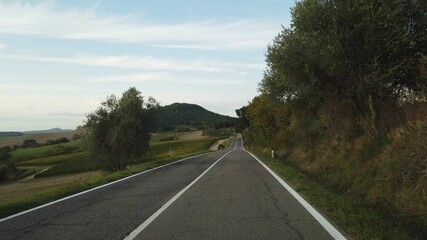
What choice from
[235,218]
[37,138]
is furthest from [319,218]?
[37,138]

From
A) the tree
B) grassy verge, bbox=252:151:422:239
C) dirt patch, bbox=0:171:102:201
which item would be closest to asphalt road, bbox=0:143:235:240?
grassy verge, bbox=252:151:422:239

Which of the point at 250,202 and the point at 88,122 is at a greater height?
the point at 88,122

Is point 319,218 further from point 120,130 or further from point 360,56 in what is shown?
point 120,130

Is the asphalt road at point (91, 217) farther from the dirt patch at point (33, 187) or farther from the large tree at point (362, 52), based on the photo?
the dirt patch at point (33, 187)

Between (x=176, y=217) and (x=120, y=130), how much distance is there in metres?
27.9

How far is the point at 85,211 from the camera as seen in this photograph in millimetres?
9898

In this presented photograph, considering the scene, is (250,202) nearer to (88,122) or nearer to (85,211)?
(85,211)

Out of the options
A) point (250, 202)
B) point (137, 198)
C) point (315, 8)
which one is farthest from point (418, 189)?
point (315, 8)

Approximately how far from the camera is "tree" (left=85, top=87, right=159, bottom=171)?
3622 cm

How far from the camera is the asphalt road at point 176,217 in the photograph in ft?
24.4

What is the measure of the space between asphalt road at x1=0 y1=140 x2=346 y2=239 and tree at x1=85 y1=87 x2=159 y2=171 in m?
22.9

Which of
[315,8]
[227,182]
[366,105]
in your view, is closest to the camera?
[227,182]

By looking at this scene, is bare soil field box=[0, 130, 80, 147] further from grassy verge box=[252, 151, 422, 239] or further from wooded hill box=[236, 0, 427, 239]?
grassy verge box=[252, 151, 422, 239]

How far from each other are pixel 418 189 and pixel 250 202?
3.79m
